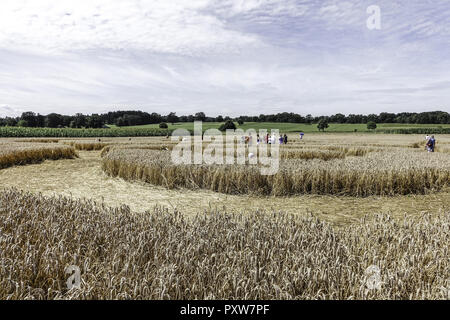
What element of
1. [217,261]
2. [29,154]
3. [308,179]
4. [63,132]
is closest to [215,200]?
[308,179]

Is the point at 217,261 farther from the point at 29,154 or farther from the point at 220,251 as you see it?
the point at 29,154

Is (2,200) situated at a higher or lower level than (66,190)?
higher

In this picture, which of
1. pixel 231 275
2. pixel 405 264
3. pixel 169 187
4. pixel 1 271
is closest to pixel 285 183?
pixel 169 187

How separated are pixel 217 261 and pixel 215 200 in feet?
19.7

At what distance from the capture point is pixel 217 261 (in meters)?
3.28

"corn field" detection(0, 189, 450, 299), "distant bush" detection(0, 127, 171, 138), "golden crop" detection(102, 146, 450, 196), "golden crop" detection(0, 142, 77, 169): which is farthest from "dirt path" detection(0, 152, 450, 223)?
"distant bush" detection(0, 127, 171, 138)

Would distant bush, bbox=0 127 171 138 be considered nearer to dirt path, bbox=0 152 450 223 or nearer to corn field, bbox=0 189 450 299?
dirt path, bbox=0 152 450 223

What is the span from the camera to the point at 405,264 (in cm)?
334

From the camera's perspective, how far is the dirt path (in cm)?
827

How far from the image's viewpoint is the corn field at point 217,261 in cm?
276

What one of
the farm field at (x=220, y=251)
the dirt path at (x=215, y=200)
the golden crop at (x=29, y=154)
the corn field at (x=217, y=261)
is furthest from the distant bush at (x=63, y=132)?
the corn field at (x=217, y=261)

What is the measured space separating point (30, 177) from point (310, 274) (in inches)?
549

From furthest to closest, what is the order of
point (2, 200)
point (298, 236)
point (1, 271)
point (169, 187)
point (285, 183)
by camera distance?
point (169, 187) → point (285, 183) → point (2, 200) → point (298, 236) → point (1, 271)

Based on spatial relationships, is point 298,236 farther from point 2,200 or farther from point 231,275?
point 2,200
